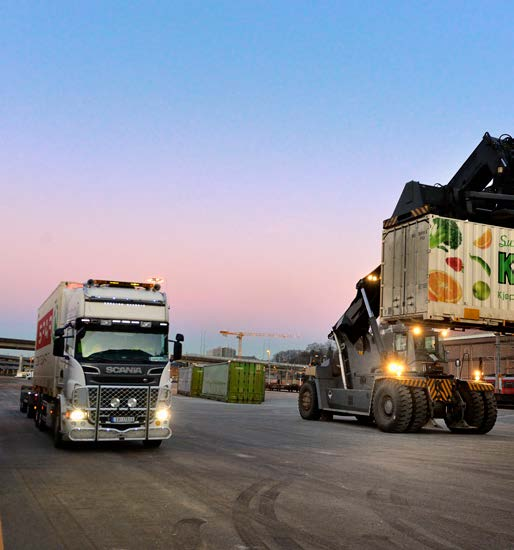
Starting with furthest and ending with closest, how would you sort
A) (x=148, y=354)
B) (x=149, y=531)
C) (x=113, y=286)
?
1. (x=113, y=286)
2. (x=148, y=354)
3. (x=149, y=531)

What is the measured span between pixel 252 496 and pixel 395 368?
505 inches

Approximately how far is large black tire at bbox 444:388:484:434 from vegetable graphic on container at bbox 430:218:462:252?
16.2 ft

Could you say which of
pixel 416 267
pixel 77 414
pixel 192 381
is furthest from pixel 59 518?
pixel 192 381

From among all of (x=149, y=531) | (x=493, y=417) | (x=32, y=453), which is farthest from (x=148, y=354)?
(x=493, y=417)

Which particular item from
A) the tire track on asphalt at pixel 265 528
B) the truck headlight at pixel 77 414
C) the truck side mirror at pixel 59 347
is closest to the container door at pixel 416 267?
the truck side mirror at pixel 59 347

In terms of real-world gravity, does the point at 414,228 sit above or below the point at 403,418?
above

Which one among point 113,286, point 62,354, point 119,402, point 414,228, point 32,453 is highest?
point 414,228

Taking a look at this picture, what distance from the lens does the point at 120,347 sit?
43.3ft

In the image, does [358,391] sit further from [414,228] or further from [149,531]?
[149,531]

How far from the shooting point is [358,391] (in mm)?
21984

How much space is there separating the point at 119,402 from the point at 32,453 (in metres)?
1.90

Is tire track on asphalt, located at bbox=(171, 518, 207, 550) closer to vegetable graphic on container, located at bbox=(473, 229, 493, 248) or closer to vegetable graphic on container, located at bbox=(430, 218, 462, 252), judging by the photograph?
vegetable graphic on container, located at bbox=(430, 218, 462, 252)

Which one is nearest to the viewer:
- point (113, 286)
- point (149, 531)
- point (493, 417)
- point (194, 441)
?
point (149, 531)

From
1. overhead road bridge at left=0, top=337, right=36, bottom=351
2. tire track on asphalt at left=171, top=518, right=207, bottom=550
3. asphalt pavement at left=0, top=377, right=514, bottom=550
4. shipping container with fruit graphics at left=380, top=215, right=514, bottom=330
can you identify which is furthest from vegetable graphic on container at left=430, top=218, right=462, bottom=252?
overhead road bridge at left=0, top=337, right=36, bottom=351
